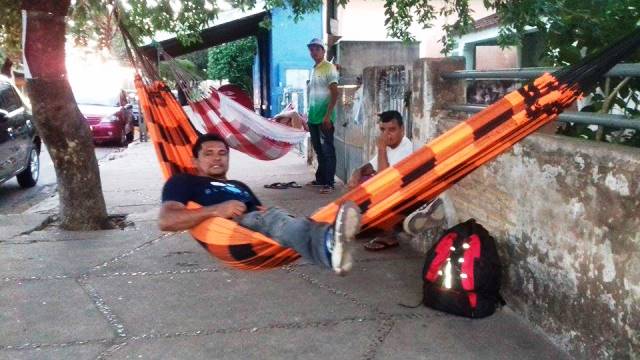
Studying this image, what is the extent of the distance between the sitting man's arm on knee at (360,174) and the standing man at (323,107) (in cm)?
228

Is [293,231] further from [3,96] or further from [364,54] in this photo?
[364,54]

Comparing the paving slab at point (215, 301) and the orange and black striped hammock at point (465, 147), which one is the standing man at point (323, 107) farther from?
the orange and black striped hammock at point (465, 147)

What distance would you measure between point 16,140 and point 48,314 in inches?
197

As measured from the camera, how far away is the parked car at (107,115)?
44.7 ft

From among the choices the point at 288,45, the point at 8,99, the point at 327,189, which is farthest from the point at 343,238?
the point at 288,45

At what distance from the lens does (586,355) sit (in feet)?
9.35

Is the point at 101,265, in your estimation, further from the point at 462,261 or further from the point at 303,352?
the point at 462,261

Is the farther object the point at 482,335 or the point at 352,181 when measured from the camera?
the point at 352,181

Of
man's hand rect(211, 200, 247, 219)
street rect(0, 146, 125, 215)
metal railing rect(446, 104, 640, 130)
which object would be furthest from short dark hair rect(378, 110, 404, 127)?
street rect(0, 146, 125, 215)

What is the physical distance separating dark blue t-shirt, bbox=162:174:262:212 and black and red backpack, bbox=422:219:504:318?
109 centimetres

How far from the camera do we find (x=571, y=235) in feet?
9.62

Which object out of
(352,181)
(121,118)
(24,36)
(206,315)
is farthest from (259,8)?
(206,315)

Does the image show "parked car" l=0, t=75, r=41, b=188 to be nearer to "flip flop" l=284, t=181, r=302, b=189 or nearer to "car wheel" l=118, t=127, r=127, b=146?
"flip flop" l=284, t=181, r=302, b=189

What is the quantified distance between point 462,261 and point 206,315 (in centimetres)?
149
